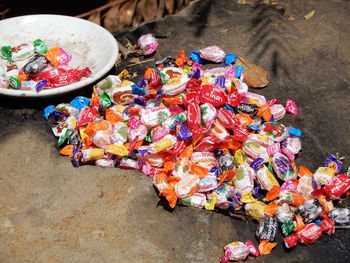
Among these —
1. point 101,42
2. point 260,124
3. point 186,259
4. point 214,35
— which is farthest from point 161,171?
point 214,35

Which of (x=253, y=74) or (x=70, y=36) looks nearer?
(x=253, y=74)

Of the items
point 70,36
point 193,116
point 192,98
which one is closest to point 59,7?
point 70,36

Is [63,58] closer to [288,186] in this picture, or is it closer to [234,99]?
[234,99]

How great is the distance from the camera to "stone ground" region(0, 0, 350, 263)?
2.49 metres

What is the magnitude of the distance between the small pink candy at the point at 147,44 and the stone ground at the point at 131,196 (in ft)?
0.33

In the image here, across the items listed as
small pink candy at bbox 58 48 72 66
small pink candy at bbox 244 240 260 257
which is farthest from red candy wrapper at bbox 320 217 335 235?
small pink candy at bbox 58 48 72 66

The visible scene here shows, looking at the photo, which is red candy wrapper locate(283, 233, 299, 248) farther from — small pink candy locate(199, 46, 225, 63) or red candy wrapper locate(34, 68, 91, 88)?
red candy wrapper locate(34, 68, 91, 88)

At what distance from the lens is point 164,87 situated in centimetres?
317

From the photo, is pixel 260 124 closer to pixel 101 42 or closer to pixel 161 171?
pixel 161 171

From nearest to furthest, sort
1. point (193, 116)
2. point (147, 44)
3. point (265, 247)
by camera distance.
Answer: point (265, 247) → point (193, 116) → point (147, 44)

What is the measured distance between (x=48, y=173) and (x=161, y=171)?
83cm

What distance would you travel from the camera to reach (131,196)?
2791 millimetres

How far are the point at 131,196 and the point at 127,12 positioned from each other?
2.59m

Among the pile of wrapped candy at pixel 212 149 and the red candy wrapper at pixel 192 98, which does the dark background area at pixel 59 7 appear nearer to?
the pile of wrapped candy at pixel 212 149
